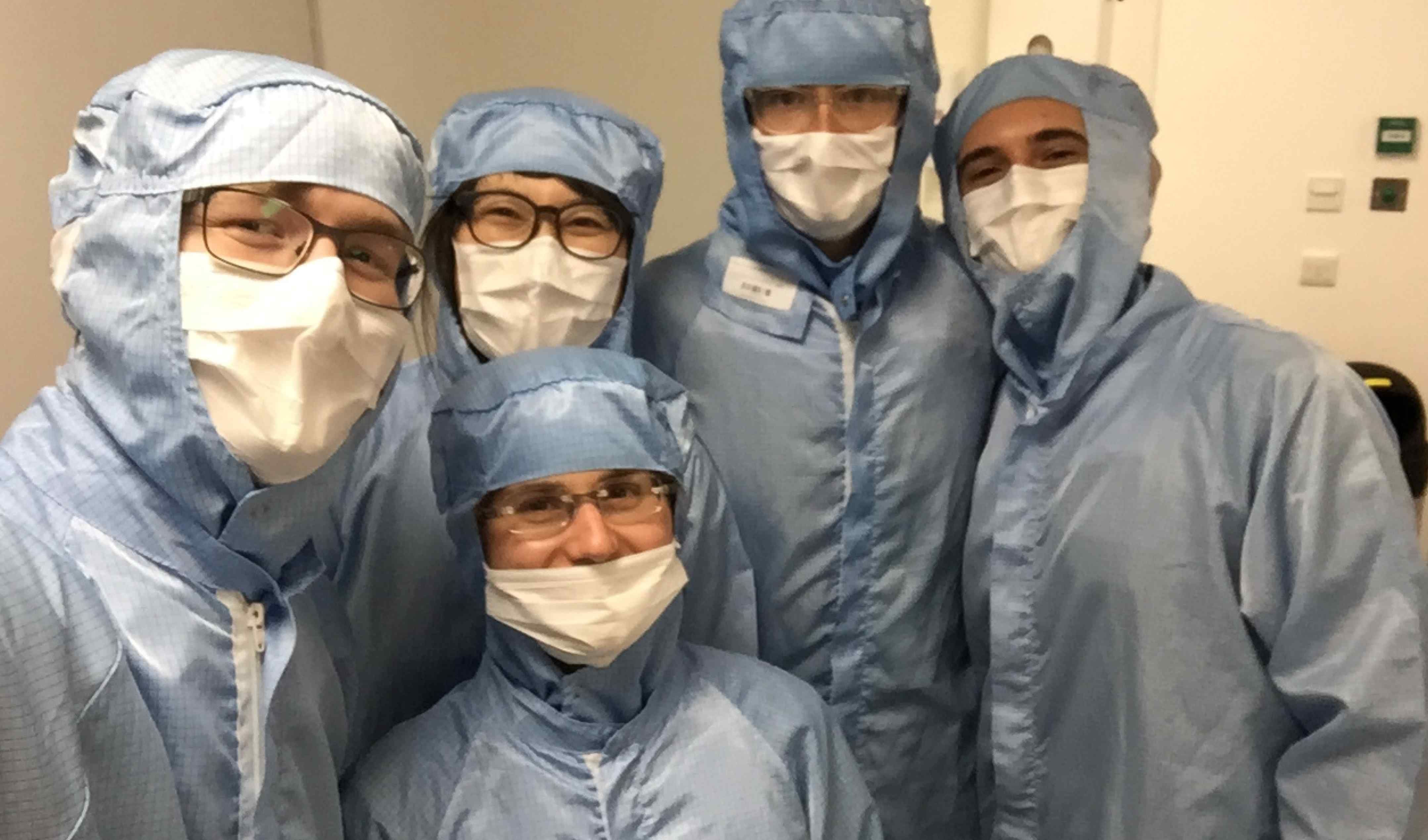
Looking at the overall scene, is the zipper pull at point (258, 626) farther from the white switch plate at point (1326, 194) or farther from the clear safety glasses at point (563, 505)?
the white switch plate at point (1326, 194)

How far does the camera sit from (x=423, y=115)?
2.26m

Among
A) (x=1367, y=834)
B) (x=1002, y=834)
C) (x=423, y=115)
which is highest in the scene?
(x=423, y=115)

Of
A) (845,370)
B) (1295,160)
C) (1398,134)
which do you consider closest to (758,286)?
(845,370)

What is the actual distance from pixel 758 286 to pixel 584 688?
630 millimetres

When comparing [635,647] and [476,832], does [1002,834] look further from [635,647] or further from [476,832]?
[476,832]

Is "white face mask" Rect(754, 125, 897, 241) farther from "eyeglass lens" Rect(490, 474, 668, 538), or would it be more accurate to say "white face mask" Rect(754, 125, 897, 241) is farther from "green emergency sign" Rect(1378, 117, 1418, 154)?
"green emergency sign" Rect(1378, 117, 1418, 154)

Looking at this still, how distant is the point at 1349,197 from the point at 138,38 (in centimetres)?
308

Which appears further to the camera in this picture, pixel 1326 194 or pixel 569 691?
pixel 1326 194

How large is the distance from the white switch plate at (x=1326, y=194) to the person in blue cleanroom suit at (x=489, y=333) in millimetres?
2392

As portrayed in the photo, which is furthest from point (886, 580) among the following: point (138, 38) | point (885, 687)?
point (138, 38)

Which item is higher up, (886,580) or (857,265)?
(857,265)

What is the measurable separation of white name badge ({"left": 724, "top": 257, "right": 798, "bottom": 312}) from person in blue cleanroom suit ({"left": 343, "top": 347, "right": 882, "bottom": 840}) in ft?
0.95

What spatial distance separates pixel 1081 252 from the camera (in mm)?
1323

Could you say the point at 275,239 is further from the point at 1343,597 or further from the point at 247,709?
the point at 1343,597
